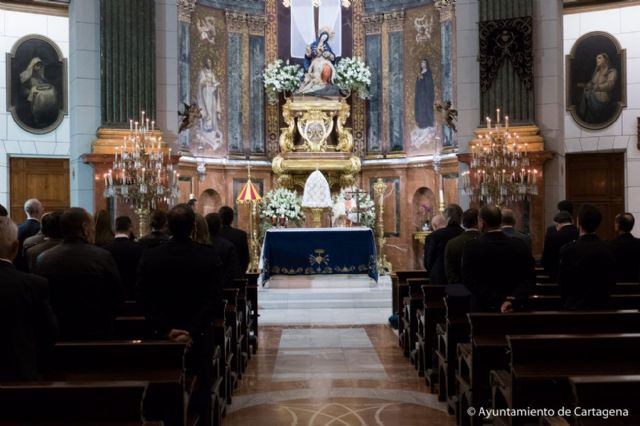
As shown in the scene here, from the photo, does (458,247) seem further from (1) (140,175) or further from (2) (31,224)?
(1) (140,175)

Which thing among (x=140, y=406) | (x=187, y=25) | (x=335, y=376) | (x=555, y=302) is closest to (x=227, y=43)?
(x=187, y=25)

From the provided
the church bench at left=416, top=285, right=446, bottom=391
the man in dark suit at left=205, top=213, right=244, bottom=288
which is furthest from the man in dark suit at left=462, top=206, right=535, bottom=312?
the man in dark suit at left=205, top=213, right=244, bottom=288

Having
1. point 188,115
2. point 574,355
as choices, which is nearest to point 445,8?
point 188,115

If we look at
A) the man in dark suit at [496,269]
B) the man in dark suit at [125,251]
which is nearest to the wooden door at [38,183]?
the man in dark suit at [125,251]

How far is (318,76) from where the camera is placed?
57.3 ft

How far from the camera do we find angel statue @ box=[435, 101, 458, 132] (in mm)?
15172

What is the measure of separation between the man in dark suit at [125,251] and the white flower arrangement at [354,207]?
919cm

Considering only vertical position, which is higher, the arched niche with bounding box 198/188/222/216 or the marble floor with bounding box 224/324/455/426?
the arched niche with bounding box 198/188/222/216

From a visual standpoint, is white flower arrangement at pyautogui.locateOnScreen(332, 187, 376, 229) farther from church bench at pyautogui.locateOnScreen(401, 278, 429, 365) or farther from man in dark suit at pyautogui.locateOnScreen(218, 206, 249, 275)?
man in dark suit at pyautogui.locateOnScreen(218, 206, 249, 275)

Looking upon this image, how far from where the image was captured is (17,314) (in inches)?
139

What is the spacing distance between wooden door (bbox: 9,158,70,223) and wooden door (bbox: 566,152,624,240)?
10.7 meters

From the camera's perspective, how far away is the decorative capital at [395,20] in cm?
1742

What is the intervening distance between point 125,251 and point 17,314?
271 cm

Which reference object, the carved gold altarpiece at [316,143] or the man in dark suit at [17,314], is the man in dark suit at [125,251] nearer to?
the man in dark suit at [17,314]
